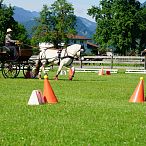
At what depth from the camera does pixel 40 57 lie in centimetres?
2573

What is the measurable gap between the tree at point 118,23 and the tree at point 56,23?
14478 millimetres

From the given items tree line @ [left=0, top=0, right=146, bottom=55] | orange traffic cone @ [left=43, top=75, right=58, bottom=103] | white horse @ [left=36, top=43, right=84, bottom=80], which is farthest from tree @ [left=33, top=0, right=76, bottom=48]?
orange traffic cone @ [left=43, top=75, right=58, bottom=103]

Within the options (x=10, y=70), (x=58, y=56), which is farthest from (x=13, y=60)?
(x=58, y=56)

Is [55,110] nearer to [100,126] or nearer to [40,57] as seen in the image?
[100,126]

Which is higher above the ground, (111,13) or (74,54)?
(111,13)

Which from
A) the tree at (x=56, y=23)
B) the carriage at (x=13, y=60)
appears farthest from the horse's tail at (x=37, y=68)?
the tree at (x=56, y=23)

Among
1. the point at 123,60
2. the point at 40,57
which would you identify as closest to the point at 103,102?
the point at 40,57

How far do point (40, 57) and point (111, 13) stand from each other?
223 ft

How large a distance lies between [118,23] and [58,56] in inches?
2510

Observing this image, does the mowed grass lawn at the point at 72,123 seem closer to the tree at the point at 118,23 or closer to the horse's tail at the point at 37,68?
the horse's tail at the point at 37,68

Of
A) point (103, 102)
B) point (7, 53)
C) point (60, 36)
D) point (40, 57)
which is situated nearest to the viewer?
point (103, 102)

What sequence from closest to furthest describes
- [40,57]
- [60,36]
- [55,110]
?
1. [55,110]
2. [40,57]
3. [60,36]

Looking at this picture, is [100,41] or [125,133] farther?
[100,41]

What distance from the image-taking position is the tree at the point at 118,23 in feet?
288
